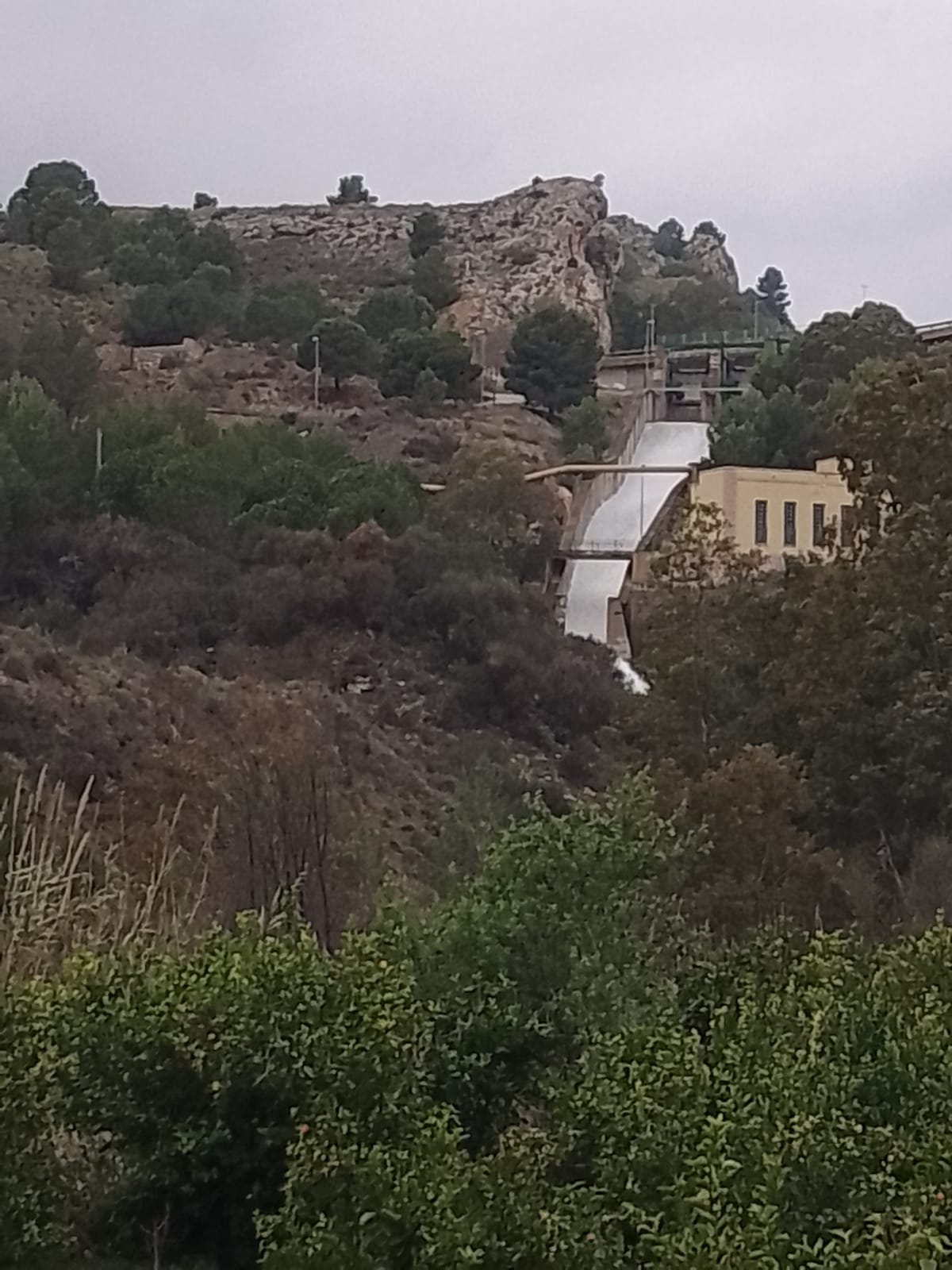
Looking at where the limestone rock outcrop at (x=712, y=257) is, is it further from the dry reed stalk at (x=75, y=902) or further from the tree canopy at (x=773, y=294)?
the dry reed stalk at (x=75, y=902)

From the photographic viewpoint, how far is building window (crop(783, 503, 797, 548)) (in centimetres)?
→ 3459

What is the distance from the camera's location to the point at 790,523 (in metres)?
34.7

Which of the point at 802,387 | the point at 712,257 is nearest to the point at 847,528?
the point at 802,387

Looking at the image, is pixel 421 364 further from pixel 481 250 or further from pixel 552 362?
pixel 481 250

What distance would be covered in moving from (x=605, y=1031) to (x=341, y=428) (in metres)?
34.0

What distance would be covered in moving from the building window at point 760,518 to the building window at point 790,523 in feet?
1.16

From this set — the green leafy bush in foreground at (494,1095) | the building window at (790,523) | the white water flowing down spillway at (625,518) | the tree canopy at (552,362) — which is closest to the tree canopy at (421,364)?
the tree canopy at (552,362)

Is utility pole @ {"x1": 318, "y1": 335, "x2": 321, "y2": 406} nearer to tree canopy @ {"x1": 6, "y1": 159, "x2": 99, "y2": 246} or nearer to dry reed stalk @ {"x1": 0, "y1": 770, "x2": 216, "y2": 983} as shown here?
tree canopy @ {"x1": 6, "y1": 159, "x2": 99, "y2": 246}

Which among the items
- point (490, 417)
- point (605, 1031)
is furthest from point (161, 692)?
point (490, 417)

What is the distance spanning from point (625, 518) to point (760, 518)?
17.2 ft

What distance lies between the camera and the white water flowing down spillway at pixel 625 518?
34000 mm

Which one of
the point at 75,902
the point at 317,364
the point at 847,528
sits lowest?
the point at 75,902

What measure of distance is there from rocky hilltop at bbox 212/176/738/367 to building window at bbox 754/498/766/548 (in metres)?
18.3

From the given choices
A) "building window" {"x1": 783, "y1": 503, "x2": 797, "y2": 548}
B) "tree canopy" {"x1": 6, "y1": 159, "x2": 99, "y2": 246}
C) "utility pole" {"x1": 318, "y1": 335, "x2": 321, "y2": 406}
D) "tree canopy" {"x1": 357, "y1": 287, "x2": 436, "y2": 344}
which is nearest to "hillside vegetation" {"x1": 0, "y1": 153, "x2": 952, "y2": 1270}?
"building window" {"x1": 783, "y1": 503, "x2": 797, "y2": 548}
